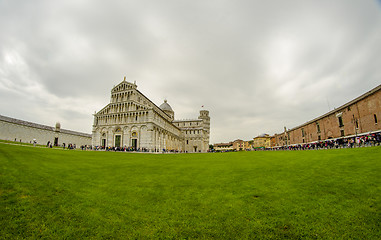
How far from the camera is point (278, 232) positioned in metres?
4.36

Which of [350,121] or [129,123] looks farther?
[129,123]

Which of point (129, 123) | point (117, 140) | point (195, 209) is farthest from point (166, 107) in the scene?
point (195, 209)

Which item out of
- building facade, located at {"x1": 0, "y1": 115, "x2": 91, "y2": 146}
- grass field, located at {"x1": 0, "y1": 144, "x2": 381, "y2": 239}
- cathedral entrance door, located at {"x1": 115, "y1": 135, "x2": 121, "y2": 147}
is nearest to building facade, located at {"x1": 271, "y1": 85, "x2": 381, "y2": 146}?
grass field, located at {"x1": 0, "y1": 144, "x2": 381, "y2": 239}

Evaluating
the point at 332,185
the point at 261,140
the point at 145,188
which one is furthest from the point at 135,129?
the point at 261,140

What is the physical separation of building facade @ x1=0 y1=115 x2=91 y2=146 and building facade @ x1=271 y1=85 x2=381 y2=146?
83.4m

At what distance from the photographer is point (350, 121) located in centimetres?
3447

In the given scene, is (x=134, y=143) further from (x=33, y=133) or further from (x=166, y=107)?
(x=166, y=107)

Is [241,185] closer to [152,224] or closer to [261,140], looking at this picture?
[152,224]

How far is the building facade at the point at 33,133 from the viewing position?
50.8m

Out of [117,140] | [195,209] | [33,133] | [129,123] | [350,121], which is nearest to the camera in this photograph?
[195,209]

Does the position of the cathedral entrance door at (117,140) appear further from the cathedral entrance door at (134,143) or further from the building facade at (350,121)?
the building facade at (350,121)

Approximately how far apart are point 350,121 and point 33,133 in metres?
88.8

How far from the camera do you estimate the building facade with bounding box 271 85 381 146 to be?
1111 inches

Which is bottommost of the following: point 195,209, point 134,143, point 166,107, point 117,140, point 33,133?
point 195,209
